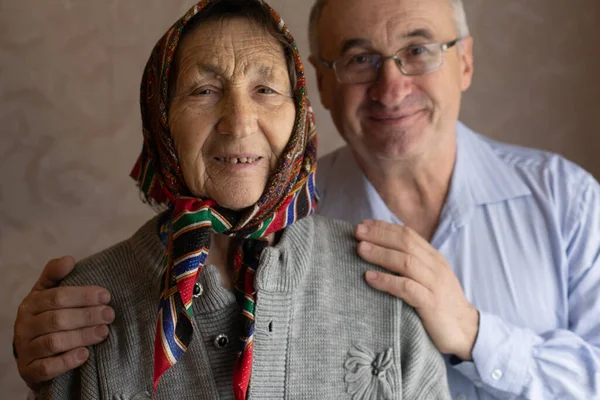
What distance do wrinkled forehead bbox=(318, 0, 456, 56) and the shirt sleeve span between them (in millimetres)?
618

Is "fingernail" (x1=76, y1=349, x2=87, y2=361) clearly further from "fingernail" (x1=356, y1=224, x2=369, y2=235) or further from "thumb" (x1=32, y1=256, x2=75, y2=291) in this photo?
"fingernail" (x1=356, y1=224, x2=369, y2=235)

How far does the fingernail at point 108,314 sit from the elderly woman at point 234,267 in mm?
23

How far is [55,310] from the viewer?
140 centimetres

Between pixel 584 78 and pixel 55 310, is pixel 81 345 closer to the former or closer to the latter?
pixel 55 310

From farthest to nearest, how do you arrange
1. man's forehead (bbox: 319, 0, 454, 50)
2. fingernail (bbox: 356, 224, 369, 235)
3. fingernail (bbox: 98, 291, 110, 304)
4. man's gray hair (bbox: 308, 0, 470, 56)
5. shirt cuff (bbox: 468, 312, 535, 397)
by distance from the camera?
man's gray hair (bbox: 308, 0, 470, 56), man's forehead (bbox: 319, 0, 454, 50), shirt cuff (bbox: 468, 312, 535, 397), fingernail (bbox: 356, 224, 369, 235), fingernail (bbox: 98, 291, 110, 304)

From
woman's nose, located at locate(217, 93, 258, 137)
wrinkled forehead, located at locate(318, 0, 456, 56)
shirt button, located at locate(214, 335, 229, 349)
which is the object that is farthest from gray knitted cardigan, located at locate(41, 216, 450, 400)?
wrinkled forehead, located at locate(318, 0, 456, 56)

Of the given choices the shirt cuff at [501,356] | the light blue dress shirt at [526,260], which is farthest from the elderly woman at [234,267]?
the light blue dress shirt at [526,260]

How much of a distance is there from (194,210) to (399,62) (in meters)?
0.77

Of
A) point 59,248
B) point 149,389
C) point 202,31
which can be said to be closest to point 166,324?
point 149,389

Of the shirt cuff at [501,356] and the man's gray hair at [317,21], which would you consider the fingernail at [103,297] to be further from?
the man's gray hair at [317,21]

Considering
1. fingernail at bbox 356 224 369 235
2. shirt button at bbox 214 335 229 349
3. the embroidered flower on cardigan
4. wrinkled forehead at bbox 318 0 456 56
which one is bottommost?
the embroidered flower on cardigan

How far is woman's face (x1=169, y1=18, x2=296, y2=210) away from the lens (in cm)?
128

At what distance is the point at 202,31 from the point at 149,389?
710 millimetres

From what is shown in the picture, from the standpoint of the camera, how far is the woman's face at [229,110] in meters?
1.28
